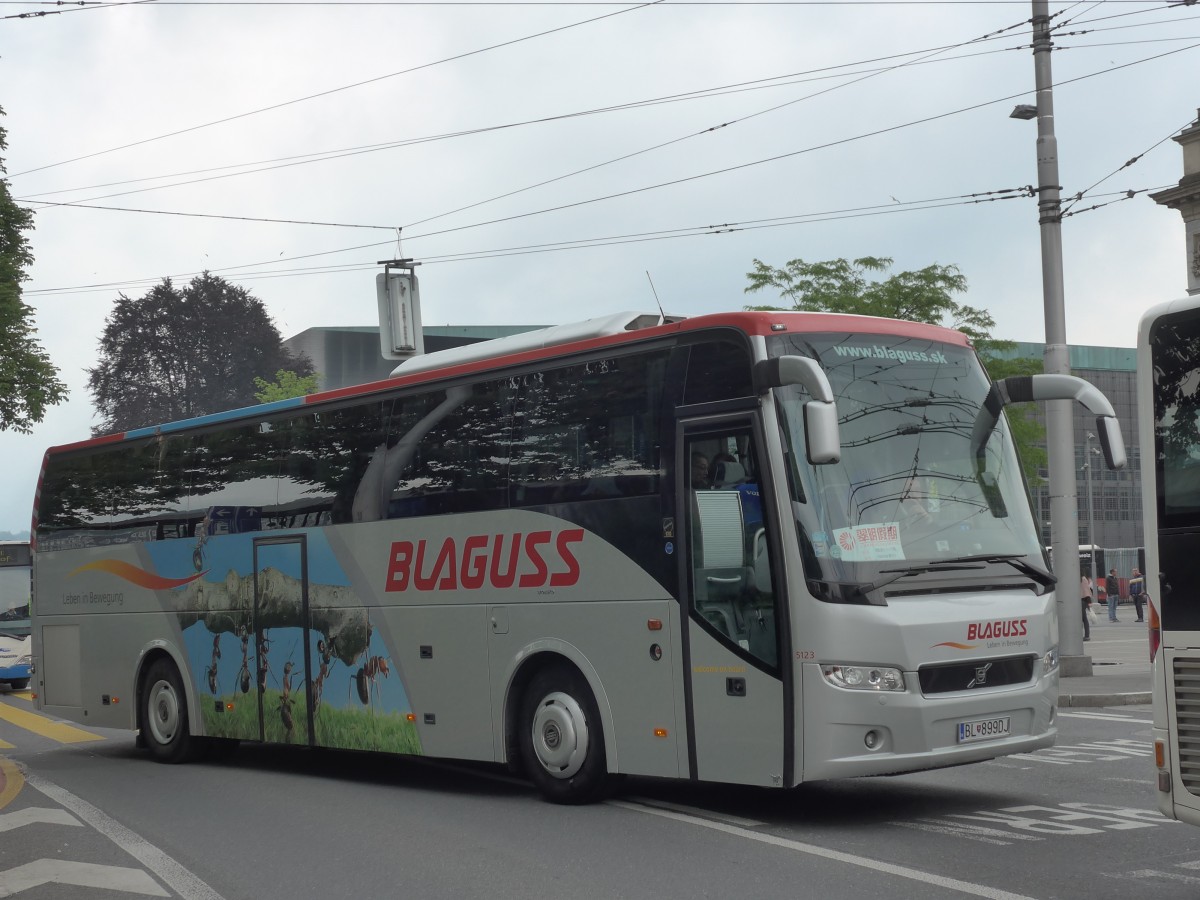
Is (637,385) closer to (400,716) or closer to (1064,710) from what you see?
(400,716)

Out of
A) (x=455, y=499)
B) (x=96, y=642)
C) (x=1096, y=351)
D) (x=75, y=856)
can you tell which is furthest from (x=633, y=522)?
(x=1096, y=351)

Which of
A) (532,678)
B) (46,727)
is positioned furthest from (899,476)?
(46,727)

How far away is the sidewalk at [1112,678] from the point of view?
57.6 feet

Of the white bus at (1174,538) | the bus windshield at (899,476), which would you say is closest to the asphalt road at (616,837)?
the white bus at (1174,538)

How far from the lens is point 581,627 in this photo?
10789 millimetres

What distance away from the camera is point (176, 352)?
59469mm

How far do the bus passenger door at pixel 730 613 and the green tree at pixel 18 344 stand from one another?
35.1 metres

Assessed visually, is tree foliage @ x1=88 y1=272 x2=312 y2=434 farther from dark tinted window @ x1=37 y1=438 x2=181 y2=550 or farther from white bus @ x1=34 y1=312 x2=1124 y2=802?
white bus @ x1=34 y1=312 x2=1124 y2=802

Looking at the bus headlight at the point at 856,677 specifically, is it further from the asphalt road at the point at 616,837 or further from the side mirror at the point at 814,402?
the side mirror at the point at 814,402

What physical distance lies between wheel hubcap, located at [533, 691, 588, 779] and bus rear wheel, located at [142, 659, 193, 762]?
5.70 metres

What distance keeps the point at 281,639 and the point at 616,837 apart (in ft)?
18.3

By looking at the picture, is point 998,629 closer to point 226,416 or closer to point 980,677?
point 980,677

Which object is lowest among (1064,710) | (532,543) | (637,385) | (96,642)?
(1064,710)

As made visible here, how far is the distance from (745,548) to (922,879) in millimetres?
2581
